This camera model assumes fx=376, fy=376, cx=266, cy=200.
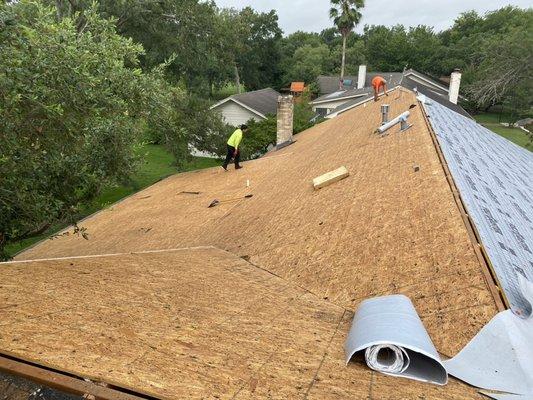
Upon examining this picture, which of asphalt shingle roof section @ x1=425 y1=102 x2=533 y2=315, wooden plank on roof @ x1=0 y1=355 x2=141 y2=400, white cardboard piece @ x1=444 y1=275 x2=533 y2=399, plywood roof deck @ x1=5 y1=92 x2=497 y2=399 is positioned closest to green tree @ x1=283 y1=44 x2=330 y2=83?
plywood roof deck @ x1=5 y1=92 x2=497 y2=399

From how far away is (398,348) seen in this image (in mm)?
2900

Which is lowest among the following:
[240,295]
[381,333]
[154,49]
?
[240,295]

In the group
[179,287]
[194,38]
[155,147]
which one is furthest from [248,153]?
[179,287]

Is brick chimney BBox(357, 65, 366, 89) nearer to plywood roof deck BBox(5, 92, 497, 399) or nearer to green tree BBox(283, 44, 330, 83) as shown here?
green tree BBox(283, 44, 330, 83)

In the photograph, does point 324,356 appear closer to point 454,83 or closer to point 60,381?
point 60,381

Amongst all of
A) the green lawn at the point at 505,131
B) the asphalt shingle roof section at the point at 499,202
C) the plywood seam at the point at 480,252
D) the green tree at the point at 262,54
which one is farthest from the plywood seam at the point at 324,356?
the green tree at the point at 262,54

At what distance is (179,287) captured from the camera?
4.57 metres

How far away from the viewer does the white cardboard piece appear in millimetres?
2818

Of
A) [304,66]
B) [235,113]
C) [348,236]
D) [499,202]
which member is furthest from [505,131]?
[348,236]

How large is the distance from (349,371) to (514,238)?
13.3 ft

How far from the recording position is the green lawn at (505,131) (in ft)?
112

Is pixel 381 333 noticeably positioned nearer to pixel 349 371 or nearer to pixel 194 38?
pixel 349 371

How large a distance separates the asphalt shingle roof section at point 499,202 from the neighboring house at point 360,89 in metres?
17.2

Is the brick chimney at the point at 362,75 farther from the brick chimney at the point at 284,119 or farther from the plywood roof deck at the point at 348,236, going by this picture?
the plywood roof deck at the point at 348,236
